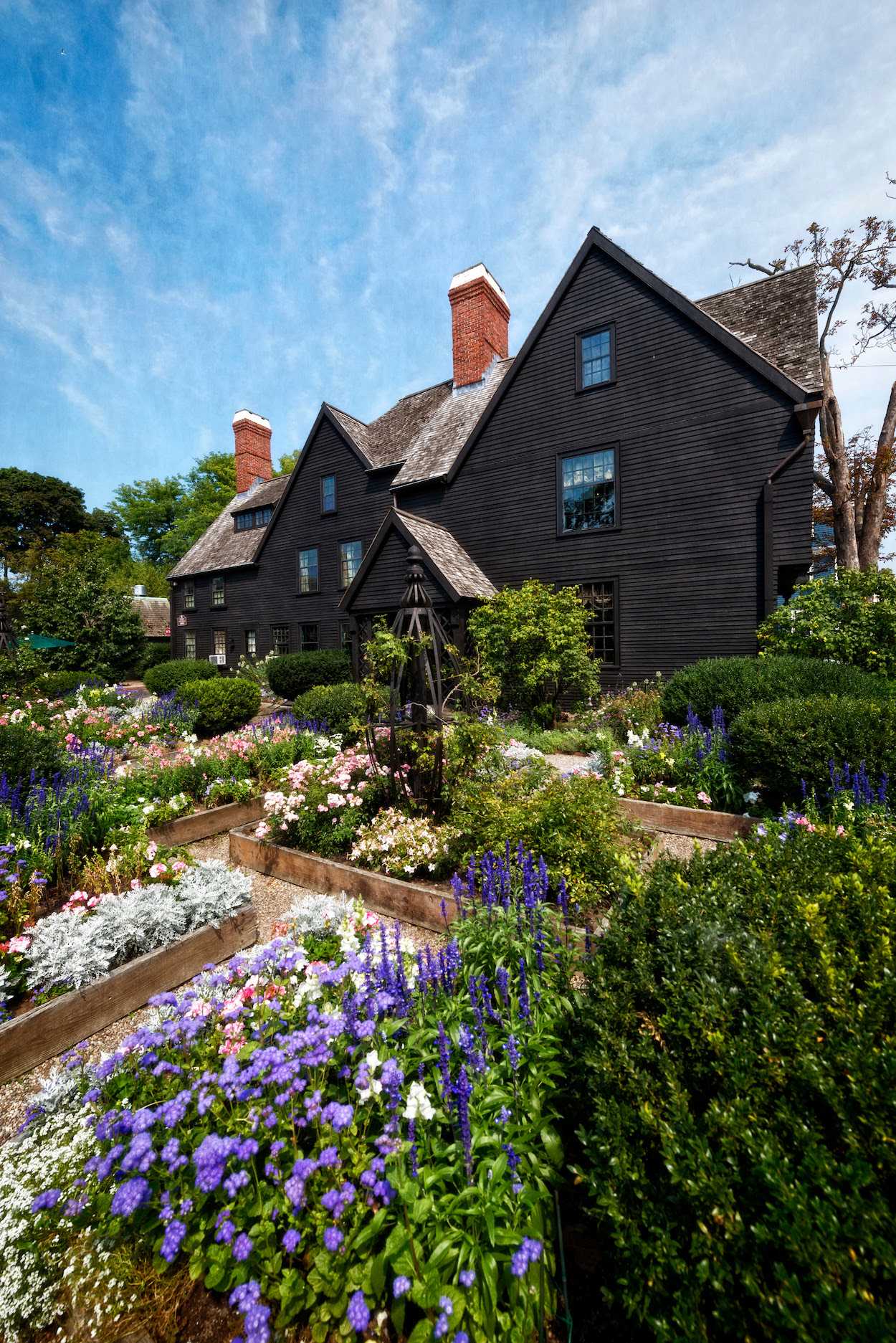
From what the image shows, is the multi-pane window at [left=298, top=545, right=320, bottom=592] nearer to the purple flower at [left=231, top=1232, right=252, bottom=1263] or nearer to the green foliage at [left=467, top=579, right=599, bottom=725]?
the green foliage at [left=467, top=579, right=599, bottom=725]

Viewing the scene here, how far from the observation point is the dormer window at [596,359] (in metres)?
13.1

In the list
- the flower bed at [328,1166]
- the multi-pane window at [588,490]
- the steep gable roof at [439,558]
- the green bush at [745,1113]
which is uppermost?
the multi-pane window at [588,490]

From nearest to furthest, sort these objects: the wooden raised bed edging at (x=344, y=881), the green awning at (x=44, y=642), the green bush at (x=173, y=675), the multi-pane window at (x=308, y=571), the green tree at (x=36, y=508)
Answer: the wooden raised bed edging at (x=344, y=881) → the multi-pane window at (x=308, y=571) → the green bush at (x=173, y=675) → the green awning at (x=44, y=642) → the green tree at (x=36, y=508)

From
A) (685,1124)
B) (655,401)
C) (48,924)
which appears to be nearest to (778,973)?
(685,1124)

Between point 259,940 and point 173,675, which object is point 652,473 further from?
point 173,675

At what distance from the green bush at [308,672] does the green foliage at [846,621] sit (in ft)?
40.6

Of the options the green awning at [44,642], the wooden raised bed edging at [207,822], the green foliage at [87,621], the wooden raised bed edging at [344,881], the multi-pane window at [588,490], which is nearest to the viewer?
the wooden raised bed edging at [344,881]

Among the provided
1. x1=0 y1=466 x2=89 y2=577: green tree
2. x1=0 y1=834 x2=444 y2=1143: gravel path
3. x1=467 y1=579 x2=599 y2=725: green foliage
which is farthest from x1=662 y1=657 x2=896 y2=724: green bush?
x1=0 y1=466 x2=89 y2=577: green tree

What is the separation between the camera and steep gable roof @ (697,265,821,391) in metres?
11.3

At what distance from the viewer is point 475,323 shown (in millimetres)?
17219

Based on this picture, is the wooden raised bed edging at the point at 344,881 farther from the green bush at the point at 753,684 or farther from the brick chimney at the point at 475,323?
the brick chimney at the point at 475,323

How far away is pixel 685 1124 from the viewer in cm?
153

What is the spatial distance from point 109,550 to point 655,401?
53.4m

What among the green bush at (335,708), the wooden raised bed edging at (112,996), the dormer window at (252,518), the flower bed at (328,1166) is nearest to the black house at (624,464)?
the green bush at (335,708)
